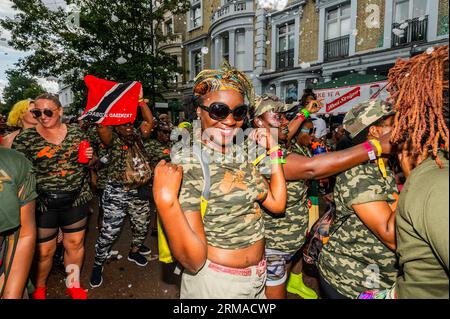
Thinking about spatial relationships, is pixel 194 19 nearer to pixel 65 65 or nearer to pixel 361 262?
pixel 65 65

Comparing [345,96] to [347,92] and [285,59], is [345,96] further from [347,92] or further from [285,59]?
[285,59]

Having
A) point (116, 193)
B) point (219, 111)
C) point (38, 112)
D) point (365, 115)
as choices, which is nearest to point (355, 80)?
point (365, 115)

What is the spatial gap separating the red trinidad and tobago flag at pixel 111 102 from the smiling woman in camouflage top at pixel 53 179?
32 cm

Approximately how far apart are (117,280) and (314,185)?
123 inches

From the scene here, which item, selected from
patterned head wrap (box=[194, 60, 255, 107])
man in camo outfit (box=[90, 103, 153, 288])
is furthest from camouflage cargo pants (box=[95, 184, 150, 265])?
patterned head wrap (box=[194, 60, 255, 107])

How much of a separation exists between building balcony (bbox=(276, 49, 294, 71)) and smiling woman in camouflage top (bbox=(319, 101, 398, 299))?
46.0 ft

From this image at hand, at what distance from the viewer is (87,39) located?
39.4 feet

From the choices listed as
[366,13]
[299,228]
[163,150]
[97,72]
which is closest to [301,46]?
[366,13]

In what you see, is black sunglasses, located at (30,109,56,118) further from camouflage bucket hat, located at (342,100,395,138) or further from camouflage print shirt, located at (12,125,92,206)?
camouflage bucket hat, located at (342,100,395,138)

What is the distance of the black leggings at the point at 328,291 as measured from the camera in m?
1.90

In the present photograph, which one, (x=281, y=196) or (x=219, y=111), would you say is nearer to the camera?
(x=219, y=111)

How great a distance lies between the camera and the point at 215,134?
72.1 inches

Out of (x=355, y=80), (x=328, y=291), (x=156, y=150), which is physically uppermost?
(x=355, y=80)

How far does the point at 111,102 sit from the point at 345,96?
769 cm
